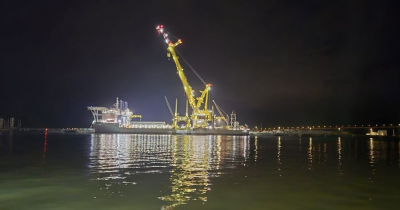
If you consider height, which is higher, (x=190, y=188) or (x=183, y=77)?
(x=183, y=77)

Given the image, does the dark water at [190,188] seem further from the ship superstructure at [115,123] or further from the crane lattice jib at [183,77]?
the ship superstructure at [115,123]

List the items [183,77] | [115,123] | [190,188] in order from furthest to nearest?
[115,123] → [183,77] → [190,188]

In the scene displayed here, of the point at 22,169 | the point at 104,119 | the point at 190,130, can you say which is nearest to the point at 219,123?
the point at 190,130

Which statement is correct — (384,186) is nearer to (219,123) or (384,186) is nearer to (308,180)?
(308,180)

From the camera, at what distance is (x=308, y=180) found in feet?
48.5

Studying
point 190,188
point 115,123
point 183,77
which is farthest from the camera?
point 115,123

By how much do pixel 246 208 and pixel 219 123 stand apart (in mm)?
140564

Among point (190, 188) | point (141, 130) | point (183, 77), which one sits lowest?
point (141, 130)

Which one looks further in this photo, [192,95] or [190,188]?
[192,95]

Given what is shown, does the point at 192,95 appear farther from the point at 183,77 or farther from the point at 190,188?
the point at 190,188

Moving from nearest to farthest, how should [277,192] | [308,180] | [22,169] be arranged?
1. [277,192]
2. [308,180]
3. [22,169]

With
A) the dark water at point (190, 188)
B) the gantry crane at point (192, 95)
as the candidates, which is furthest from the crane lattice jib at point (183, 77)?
the dark water at point (190, 188)

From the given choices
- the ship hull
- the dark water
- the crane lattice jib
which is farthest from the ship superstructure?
the dark water

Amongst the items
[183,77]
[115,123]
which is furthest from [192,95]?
[115,123]
